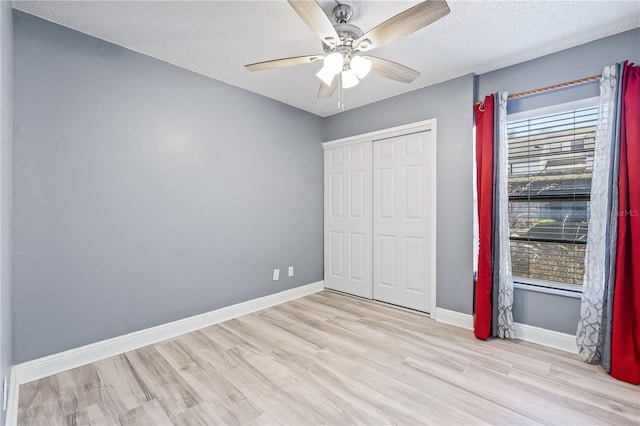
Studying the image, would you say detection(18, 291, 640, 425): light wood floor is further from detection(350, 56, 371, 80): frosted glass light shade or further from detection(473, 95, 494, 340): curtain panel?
detection(350, 56, 371, 80): frosted glass light shade

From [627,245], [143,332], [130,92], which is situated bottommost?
[143,332]

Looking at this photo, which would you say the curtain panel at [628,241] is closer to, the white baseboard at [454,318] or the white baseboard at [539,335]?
the white baseboard at [539,335]

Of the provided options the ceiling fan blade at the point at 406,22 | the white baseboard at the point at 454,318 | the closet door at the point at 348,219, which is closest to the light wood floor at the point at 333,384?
the white baseboard at the point at 454,318

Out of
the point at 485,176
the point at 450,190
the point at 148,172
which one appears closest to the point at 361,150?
the point at 450,190

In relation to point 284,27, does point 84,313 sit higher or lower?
lower

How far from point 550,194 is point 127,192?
146 inches

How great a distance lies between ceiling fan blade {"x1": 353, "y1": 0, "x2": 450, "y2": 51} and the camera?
145 centimetres

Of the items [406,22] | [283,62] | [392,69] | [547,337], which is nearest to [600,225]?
[547,337]

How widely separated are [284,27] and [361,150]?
1.99 metres

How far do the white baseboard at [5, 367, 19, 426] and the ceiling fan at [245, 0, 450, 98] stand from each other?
249 cm

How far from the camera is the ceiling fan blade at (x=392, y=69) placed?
6.57ft

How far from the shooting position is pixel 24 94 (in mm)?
2039

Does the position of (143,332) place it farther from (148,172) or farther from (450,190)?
(450,190)

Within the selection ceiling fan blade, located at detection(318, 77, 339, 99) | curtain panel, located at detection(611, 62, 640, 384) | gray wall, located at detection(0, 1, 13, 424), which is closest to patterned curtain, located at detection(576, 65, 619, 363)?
curtain panel, located at detection(611, 62, 640, 384)
